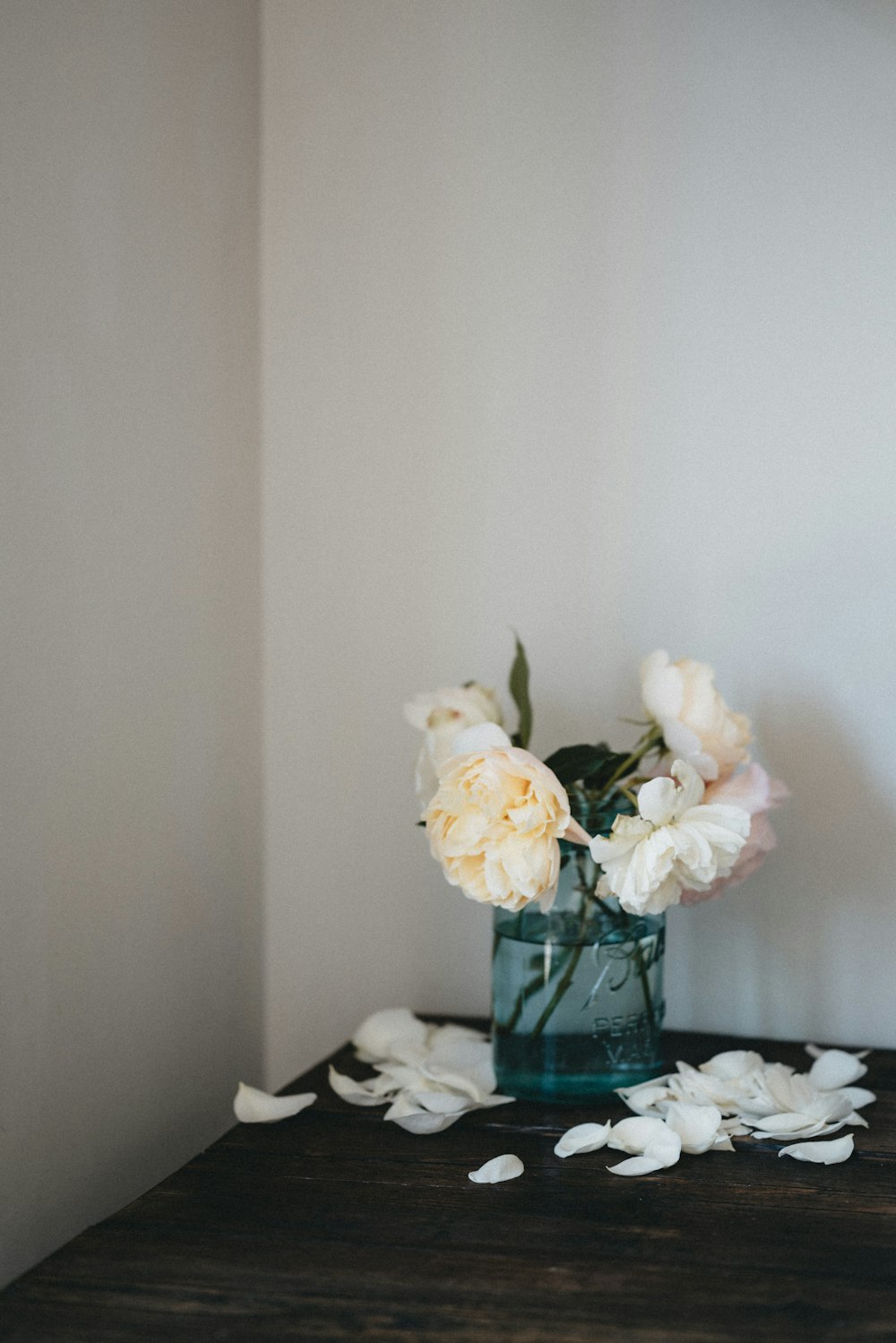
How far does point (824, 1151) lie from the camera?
0.82m

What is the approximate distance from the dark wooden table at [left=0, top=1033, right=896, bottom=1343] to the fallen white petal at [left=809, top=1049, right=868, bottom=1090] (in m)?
0.07

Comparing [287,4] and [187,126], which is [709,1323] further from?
[287,4]

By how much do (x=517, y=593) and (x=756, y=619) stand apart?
24 centimetres

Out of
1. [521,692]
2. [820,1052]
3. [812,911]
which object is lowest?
[820,1052]

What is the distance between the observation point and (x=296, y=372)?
3.96ft

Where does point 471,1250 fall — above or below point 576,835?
below

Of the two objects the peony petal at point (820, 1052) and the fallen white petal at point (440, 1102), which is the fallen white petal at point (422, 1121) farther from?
the peony petal at point (820, 1052)

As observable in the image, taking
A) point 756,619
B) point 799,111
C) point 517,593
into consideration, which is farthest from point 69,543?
point 799,111

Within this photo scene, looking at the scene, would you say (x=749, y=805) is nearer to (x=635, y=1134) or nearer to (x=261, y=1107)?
(x=635, y=1134)

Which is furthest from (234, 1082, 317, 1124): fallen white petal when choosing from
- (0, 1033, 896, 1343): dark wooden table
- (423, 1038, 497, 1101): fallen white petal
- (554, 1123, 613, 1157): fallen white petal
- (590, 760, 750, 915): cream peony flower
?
(590, 760, 750, 915): cream peony flower

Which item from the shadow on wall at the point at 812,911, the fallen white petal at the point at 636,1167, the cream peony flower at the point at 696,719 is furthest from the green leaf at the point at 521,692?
the fallen white petal at the point at 636,1167

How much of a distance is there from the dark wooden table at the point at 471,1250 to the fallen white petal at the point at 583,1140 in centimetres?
1

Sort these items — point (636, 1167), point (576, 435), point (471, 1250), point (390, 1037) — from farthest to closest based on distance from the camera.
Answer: point (576, 435), point (390, 1037), point (636, 1167), point (471, 1250)

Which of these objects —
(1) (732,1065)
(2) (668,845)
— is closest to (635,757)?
(2) (668,845)
